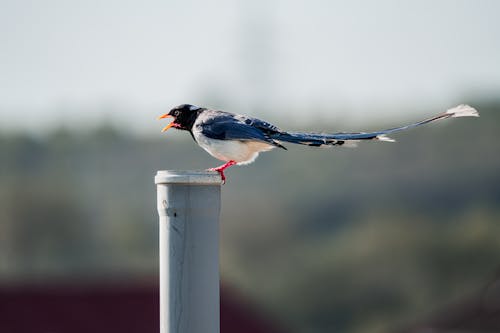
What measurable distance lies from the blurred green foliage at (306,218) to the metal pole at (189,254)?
116ft

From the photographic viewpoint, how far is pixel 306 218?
58.8 metres

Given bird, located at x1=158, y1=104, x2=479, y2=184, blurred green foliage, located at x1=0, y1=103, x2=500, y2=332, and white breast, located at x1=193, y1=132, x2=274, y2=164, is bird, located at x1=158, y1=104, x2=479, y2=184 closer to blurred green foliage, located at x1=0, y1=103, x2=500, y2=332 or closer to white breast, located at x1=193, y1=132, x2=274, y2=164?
white breast, located at x1=193, y1=132, x2=274, y2=164

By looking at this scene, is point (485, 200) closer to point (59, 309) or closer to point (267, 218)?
point (267, 218)

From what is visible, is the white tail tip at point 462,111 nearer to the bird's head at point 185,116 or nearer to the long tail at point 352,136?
the long tail at point 352,136

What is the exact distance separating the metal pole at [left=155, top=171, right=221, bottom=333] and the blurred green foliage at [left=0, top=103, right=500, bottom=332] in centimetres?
3540

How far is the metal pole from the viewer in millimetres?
4777

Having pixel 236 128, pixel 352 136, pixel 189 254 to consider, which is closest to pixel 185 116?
pixel 236 128

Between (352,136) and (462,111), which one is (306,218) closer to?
(352,136)

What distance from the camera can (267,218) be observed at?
58.8 m

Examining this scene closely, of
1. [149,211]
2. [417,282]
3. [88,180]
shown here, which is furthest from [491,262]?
[88,180]

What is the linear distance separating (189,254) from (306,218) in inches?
2136

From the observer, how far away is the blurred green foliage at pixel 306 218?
154ft

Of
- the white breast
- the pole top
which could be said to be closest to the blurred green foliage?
the white breast

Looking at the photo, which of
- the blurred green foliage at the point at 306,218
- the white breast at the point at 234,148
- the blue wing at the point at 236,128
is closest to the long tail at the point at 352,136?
the blue wing at the point at 236,128
